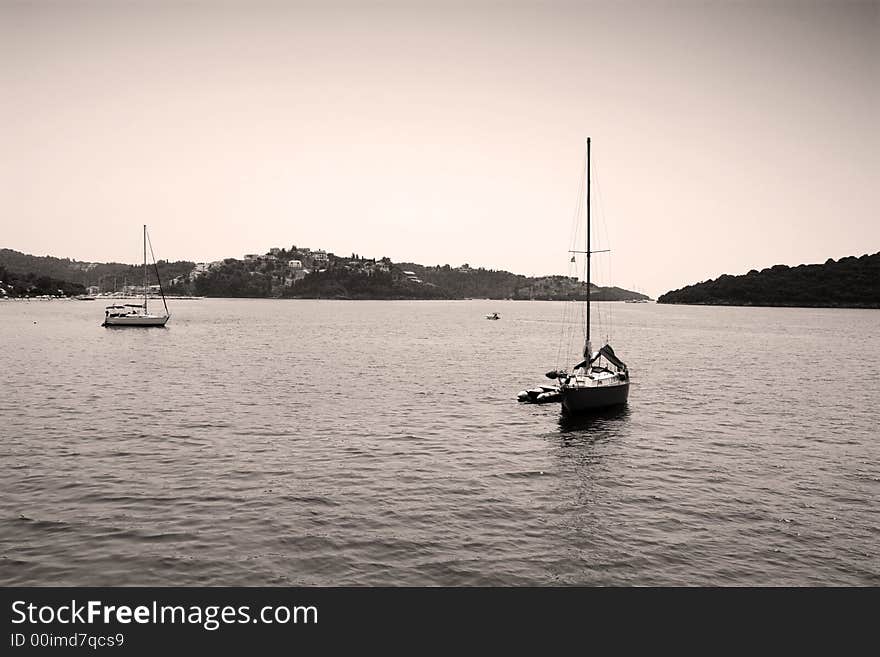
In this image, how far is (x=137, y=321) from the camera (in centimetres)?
10938

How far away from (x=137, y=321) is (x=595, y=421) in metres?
97.9

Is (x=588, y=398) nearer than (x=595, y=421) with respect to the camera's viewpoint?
No

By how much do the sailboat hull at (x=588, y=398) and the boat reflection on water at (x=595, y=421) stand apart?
1.26ft

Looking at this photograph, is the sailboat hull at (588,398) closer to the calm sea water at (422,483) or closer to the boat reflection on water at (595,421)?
the boat reflection on water at (595,421)

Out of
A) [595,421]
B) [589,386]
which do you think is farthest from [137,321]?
[595,421]

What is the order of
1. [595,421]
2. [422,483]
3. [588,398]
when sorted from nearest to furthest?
1. [422,483]
2. [595,421]
3. [588,398]

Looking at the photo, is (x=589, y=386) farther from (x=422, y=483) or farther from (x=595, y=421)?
(x=422, y=483)

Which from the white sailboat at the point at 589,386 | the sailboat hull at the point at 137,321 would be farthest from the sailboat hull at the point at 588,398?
the sailboat hull at the point at 137,321

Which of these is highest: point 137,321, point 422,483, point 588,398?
point 137,321

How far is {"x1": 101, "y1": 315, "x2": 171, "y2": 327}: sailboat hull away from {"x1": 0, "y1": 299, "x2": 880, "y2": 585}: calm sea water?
5956 centimetres

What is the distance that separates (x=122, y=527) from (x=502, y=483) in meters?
13.4

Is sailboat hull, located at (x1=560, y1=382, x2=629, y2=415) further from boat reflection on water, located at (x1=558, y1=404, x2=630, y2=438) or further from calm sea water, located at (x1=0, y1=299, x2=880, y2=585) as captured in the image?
calm sea water, located at (x1=0, y1=299, x2=880, y2=585)

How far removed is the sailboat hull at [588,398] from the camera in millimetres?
37062
